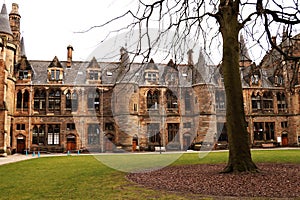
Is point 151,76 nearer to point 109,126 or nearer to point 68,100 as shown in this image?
point 109,126

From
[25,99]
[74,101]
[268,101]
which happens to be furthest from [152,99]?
[268,101]

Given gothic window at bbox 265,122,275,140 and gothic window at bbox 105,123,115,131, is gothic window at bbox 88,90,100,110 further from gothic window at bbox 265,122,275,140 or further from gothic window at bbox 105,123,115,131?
gothic window at bbox 265,122,275,140

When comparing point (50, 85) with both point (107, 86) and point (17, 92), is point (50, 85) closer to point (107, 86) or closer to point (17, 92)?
point (17, 92)

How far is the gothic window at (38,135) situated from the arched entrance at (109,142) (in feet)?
24.8

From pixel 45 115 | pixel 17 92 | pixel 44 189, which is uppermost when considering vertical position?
pixel 17 92

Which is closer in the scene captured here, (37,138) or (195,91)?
(37,138)

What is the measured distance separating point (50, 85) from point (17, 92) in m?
3.93

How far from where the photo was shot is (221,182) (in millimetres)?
8375

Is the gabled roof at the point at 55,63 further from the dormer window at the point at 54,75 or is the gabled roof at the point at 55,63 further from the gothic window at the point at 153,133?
the gothic window at the point at 153,133

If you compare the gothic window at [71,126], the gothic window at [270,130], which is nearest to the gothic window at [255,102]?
the gothic window at [270,130]

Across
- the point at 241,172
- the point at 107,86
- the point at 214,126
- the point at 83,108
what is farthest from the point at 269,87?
the point at 241,172

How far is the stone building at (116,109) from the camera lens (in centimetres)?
3672

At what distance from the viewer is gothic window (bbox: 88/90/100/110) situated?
128 feet

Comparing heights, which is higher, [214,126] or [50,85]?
[50,85]
